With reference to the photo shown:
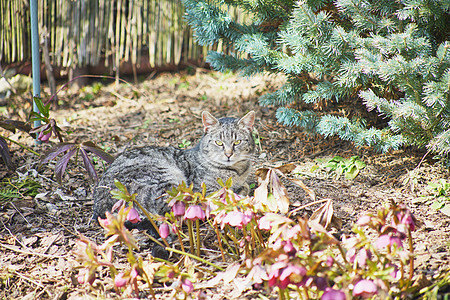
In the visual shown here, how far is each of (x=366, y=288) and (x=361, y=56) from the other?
1.67 metres

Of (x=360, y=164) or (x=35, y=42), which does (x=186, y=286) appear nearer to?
(x=360, y=164)

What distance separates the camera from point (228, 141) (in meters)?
3.44

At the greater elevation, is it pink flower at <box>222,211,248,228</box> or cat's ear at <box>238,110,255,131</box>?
cat's ear at <box>238,110,255,131</box>

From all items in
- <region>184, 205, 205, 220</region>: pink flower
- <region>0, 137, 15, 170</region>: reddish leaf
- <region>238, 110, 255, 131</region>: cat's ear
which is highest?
<region>238, 110, 255, 131</region>: cat's ear

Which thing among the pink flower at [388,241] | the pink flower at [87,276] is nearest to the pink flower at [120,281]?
the pink flower at [87,276]

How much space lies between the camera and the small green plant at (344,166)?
339 cm

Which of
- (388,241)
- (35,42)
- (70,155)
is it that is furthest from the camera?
(35,42)

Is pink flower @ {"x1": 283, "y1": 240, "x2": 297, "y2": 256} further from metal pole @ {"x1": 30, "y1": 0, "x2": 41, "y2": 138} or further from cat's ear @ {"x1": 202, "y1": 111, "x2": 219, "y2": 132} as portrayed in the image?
metal pole @ {"x1": 30, "y1": 0, "x2": 41, "y2": 138}

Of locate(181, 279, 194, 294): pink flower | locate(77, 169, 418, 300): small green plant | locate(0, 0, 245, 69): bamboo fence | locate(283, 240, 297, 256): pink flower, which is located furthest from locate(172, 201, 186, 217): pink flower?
locate(0, 0, 245, 69): bamboo fence

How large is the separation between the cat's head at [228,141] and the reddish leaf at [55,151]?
1.12 metres

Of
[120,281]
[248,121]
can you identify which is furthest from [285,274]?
[248,121]

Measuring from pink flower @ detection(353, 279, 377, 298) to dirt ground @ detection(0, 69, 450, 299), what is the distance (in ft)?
1.66

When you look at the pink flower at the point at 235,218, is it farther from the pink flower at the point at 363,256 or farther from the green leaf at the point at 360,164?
the green leaf at the point at 360,164

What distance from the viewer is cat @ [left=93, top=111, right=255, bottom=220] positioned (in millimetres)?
3148
